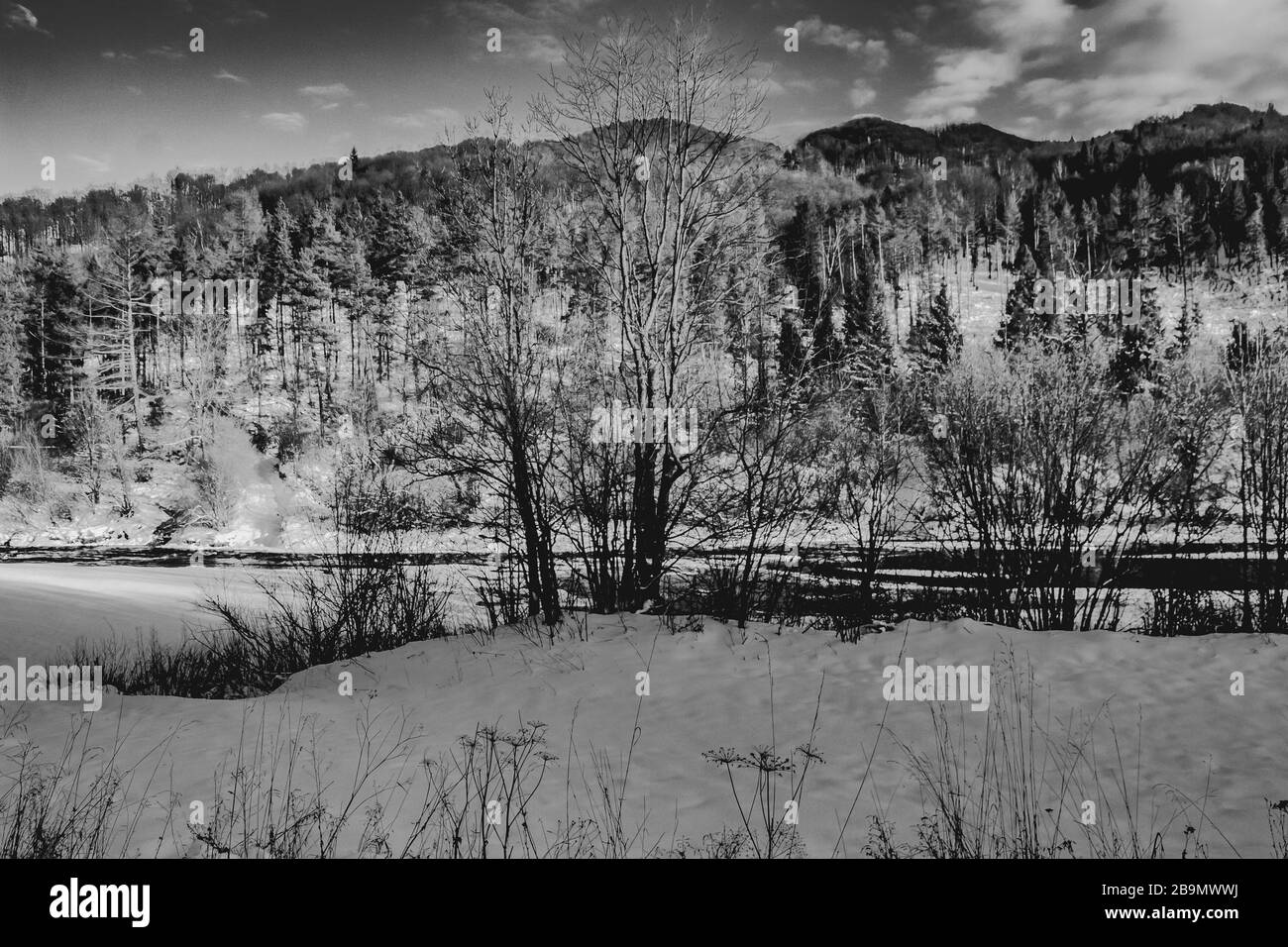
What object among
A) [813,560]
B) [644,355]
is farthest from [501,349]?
[813,560]

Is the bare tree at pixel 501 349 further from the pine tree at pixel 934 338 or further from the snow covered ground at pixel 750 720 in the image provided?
the pine tree at pixel 934 338

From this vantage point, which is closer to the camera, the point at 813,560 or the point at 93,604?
the point at 93,604

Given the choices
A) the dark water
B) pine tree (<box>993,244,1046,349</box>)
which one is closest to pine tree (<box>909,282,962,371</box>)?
pine tree (<box>993,244,1046,349</box>)

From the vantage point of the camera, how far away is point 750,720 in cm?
616

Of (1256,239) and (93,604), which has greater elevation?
(1256,239)

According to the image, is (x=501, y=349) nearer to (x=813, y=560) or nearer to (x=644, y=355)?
(x=644, y=355)

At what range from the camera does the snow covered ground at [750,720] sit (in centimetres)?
441

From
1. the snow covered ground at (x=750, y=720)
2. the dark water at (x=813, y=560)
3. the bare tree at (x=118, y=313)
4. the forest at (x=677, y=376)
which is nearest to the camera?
the snow covered ground at (x=750, y=720)

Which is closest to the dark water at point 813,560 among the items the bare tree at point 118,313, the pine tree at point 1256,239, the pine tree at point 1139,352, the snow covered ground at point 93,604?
the snow covered ground at point 93,604

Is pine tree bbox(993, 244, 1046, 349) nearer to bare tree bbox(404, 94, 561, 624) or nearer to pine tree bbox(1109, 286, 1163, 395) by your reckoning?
pine tree bbox(1109, 286, 1163, 395)

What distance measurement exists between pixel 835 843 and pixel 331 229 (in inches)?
2390

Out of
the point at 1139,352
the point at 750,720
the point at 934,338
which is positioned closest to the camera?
the point at 750,720

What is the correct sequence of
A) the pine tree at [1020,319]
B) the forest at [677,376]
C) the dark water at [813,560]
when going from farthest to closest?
the pine tree at [1020,319]
the dark water at [813,560]
the forest at [677,376]

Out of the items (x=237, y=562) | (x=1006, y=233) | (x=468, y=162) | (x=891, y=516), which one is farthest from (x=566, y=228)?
(x=1006, y=233)
